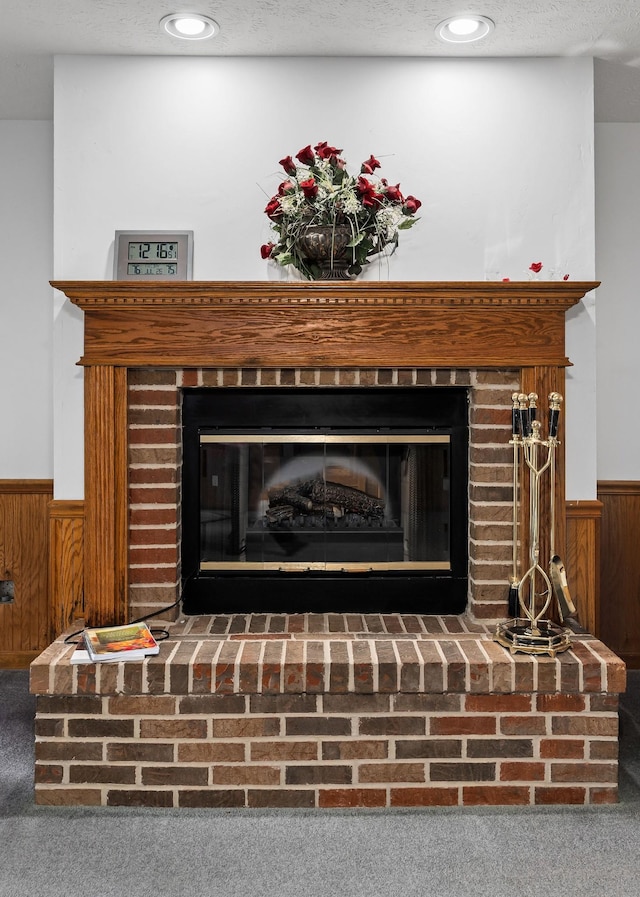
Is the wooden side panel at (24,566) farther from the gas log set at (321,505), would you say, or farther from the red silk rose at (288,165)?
the red silk rose at (288,165)

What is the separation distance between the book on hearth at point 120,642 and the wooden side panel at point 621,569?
191cm

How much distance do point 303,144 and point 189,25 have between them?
489mm

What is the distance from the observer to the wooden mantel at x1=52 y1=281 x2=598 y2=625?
2254mm

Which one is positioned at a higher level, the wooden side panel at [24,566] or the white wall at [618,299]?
the white wall at [618,299]

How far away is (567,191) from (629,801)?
1.91 m

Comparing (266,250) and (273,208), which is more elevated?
(273,208)

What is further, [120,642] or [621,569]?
[621,569]

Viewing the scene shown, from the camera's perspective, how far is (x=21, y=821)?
6.28ft

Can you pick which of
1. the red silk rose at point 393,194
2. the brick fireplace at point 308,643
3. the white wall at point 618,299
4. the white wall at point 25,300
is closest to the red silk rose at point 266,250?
the brick fireplace at point 308,643

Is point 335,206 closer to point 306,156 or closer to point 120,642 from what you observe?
point 306,156

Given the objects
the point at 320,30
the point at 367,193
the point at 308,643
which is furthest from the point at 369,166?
the point at 308,643

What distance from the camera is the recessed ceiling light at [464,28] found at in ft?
7.14

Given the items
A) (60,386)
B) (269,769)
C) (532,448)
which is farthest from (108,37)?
(269,769)

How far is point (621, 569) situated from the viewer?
3.02 metres
